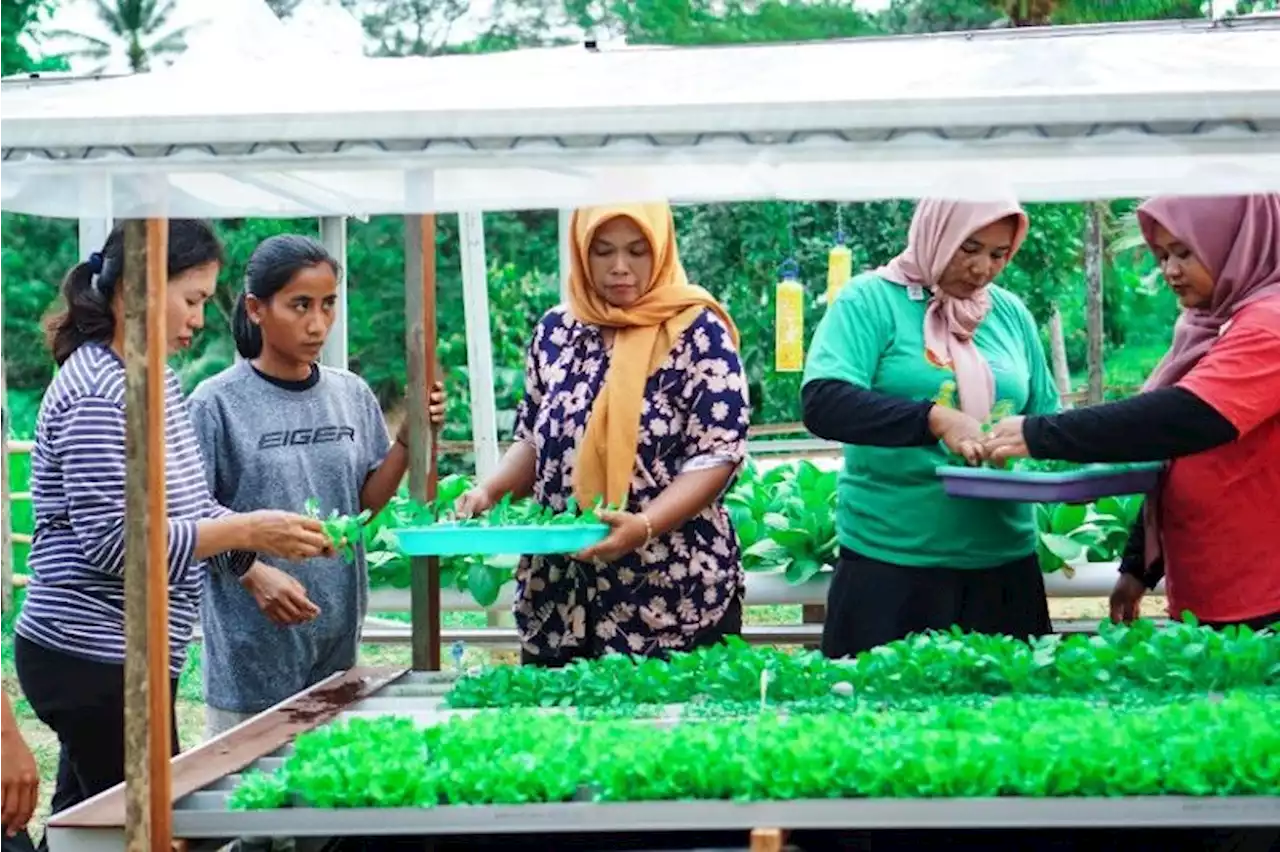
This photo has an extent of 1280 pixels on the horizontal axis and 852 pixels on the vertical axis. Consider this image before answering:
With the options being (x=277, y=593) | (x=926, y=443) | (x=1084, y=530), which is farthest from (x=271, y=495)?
(x=1084, y=530)

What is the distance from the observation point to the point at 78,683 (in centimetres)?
295

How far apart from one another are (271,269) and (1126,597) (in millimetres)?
1839

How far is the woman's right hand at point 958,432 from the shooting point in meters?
3.14

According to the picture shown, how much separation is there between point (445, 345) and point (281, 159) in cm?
1348

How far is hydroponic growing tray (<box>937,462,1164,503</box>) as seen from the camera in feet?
10.2

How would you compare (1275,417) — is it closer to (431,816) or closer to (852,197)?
(852,197)

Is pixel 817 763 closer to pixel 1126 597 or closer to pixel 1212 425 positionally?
pixel 1212 425

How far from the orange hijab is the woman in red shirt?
625 mm

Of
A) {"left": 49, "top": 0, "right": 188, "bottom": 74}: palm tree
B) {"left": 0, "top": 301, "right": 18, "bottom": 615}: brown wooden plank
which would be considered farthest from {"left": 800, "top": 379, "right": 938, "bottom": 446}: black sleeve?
{"left": 49, "top": 0, "right": 188, "bottom": 74}: palm tree

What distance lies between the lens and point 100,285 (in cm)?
296

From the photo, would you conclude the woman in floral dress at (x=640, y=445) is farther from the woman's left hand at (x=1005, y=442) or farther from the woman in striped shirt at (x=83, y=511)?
the woman in striped shirt at (x=83, y=511)

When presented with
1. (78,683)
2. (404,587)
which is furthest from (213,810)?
(404,587)

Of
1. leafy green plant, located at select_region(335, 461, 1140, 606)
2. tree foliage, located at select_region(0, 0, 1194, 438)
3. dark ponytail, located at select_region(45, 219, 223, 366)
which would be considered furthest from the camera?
tree foliage, located at select_region(0, 0, 1194, 438)

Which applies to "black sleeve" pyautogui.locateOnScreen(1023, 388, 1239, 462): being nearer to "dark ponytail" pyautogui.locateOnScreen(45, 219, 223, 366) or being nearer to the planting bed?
the planting bed
